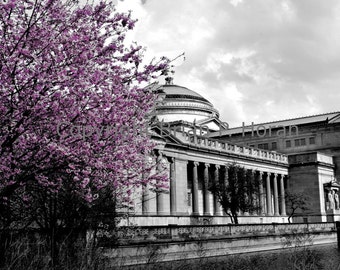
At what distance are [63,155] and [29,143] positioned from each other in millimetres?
1008

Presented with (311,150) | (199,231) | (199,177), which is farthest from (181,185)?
(311,150)

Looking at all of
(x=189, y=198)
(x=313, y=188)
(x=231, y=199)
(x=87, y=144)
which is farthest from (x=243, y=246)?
(x=313, y=188)

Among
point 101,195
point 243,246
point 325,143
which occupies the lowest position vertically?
point 243,246

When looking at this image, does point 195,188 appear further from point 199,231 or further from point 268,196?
point 199,231

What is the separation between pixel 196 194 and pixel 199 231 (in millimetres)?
25278

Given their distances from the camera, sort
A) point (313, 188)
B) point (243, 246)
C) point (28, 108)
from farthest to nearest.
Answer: point (313, 188), point (243, 246), point (28, 108)

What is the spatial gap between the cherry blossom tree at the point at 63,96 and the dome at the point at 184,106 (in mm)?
86095

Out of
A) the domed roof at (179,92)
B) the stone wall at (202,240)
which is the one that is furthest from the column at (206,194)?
the domed roof at (179,92)

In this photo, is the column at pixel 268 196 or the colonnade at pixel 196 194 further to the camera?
the column at pixel 268 196

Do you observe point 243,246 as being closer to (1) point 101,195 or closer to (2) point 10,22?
(1) point 101,195

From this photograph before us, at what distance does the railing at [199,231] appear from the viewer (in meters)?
30.3

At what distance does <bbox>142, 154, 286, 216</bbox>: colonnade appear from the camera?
5562cm

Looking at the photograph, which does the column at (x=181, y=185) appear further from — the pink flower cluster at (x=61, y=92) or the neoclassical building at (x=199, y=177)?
the pink flower cluster at (x=61, y=92)

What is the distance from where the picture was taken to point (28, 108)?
11.5 m
